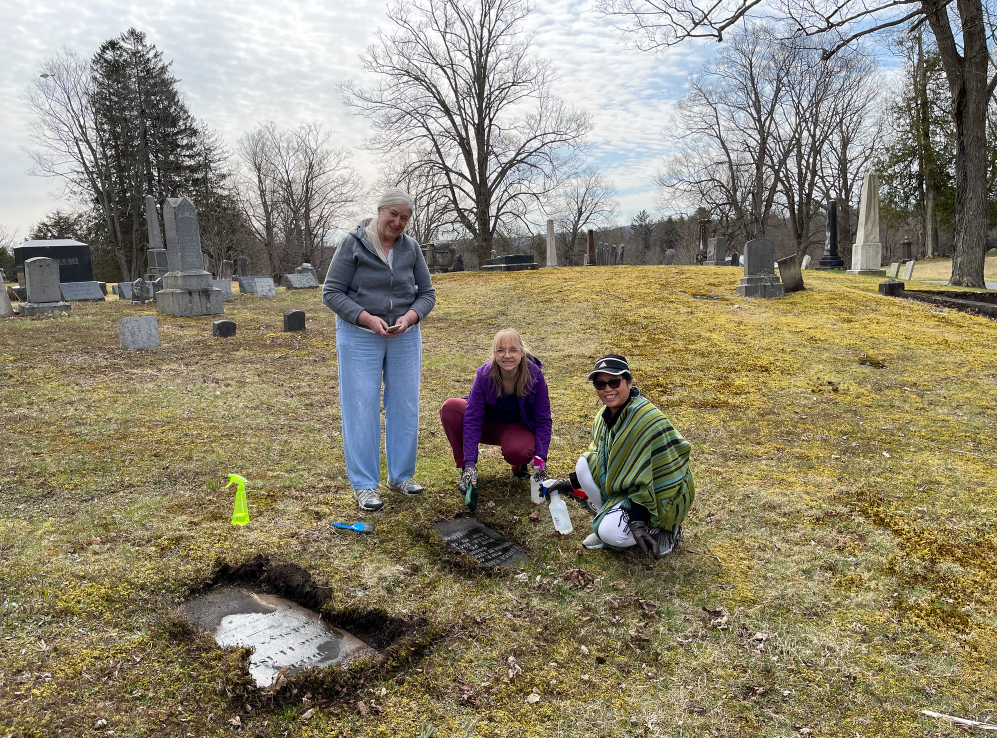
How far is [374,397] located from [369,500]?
2.26 ft

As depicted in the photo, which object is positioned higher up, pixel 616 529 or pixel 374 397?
pixel 374 397

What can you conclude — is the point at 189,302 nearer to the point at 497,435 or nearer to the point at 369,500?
the point at 369,500

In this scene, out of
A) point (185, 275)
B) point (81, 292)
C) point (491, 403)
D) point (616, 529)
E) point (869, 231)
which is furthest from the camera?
point (869, 231)

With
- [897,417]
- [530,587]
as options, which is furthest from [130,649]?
[897,417]

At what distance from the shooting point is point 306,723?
7.38 ft

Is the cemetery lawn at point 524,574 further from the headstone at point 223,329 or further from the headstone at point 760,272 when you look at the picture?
the headstone at point 760,272

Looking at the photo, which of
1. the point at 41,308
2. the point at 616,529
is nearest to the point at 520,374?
the point at 616,529

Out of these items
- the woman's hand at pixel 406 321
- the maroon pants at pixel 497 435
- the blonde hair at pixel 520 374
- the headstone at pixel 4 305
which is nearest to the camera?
the woman's hand at pixel 406 321

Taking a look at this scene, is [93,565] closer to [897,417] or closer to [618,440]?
[618,440]

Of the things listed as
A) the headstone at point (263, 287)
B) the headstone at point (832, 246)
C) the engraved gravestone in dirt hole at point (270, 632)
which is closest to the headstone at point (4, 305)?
the headstone at point (263, 287)

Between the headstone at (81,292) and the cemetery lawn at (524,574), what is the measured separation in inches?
617

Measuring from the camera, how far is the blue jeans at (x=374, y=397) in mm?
3988

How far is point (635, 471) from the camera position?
3318 millimetres

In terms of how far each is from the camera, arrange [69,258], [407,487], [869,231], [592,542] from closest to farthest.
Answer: [592,542] < [407,487] < [869,231] < [69,258]
